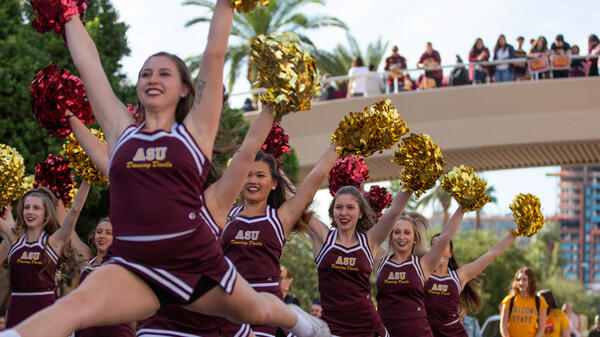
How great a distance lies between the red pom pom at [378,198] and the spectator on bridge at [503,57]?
9870 millimetres

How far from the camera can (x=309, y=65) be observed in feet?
12.5

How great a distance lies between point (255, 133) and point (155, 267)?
0.94 m

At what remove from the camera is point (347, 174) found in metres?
6.54

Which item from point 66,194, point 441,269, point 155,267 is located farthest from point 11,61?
point 155,267

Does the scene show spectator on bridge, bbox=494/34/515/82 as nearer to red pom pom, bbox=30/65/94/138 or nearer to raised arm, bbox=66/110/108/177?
red pom pom, bbox=30/65/94/138

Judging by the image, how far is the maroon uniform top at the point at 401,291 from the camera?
608cm

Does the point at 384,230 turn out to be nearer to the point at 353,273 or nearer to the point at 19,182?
the point at 353,273

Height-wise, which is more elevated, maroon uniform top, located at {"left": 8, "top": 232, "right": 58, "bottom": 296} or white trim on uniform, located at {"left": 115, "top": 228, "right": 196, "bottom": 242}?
white trim on uniform, located at {"left": 115, "top": 228, "right": 196, "bottom": 242}

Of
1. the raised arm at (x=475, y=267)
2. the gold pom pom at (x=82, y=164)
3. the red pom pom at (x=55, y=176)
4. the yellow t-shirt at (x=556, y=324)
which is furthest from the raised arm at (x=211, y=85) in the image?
the yellow t-shirt at (x=556, y=324)

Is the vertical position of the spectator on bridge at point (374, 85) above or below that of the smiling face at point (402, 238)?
above

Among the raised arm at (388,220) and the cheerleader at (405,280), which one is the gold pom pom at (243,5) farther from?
the cheerleader at (405,280)

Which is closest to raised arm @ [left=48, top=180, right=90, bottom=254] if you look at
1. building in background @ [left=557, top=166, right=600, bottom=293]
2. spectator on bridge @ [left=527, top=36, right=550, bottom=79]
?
spectator on bridge @ [left=527, top=36, right=550, bottom=79]

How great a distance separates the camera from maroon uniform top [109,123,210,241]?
10.2 feet

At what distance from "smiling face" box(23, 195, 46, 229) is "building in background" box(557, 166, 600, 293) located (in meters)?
163
